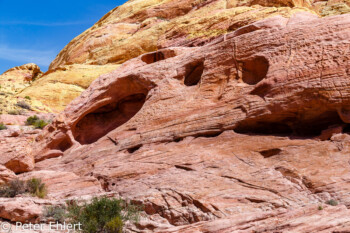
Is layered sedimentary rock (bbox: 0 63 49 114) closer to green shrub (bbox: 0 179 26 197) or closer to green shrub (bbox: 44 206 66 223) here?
green shrub (bbox: 0 179 26 197)

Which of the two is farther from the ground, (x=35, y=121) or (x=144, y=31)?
(x=144, y=31)

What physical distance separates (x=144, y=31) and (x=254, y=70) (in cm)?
1854

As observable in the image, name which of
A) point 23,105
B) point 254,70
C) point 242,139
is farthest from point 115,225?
point 23,105

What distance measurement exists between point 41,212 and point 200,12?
1934 centimetres

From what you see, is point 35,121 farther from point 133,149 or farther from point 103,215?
point 103,215

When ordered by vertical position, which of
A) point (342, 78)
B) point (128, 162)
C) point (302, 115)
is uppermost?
point (342, 78)

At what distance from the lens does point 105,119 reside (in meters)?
17.9

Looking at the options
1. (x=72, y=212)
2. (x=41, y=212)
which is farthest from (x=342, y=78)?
(x=41, y=212)

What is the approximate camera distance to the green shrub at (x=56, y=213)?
982 centimetres

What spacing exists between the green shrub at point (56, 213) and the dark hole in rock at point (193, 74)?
6716mm

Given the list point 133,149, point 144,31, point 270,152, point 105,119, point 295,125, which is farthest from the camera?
point 144,31

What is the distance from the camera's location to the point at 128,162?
12.3 metres

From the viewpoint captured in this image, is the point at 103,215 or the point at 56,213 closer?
the point at 103,215

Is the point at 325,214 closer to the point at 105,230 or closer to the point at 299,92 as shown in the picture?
the point at 299,92
